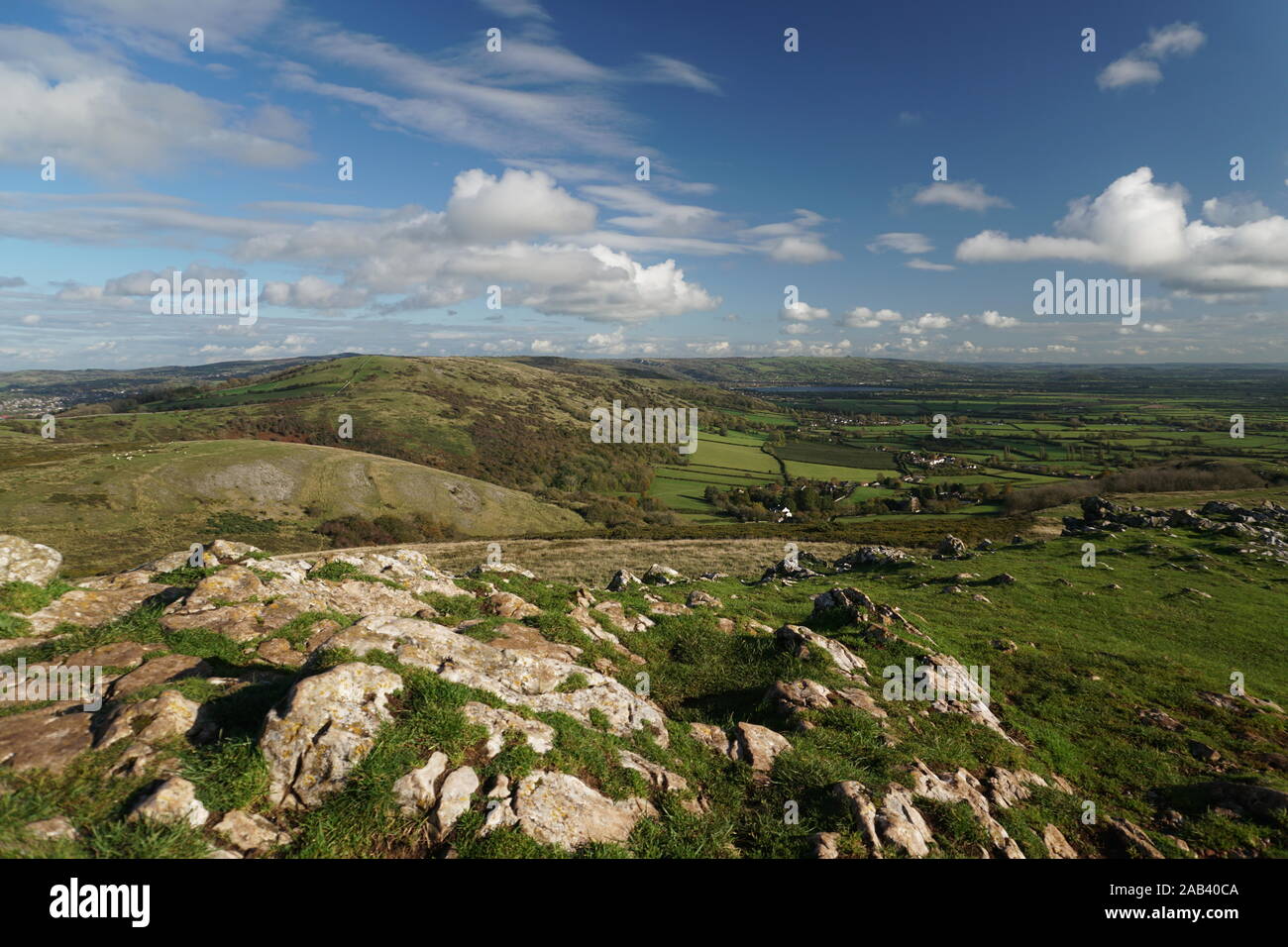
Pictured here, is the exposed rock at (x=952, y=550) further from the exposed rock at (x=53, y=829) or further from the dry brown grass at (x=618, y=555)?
the exposed rock at (x=53, y=829)

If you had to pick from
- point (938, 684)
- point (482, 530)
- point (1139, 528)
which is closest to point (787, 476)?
point (482, 530)

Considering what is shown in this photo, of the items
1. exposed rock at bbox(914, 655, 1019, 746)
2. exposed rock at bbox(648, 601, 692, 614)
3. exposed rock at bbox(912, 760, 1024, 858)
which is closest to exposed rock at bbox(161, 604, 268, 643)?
exposed rock at bbox(648, 601, 692, 614)

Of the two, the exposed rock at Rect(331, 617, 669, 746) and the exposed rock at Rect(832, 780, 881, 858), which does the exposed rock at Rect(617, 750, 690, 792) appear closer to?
the exposed rock at Rect(331, 617, 669, 746)

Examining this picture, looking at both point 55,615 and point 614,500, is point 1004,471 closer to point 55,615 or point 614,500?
point 614,500

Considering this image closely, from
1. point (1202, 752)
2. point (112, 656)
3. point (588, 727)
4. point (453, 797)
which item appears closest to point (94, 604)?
point (112, 656)
